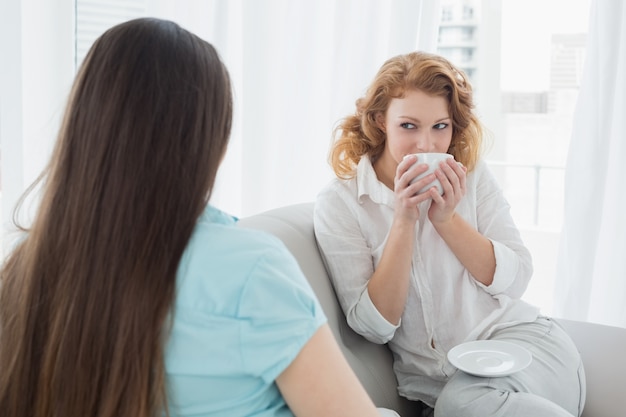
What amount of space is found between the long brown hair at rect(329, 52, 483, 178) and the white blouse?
0.09 metres

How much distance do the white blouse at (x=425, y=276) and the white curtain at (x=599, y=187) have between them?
63 centimetres

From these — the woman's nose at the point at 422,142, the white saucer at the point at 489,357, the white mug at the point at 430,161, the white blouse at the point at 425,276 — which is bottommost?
the white saucer at the point at 489,357

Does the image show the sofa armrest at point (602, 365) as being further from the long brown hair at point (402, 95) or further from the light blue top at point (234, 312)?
the light blue top at point (234, 312)

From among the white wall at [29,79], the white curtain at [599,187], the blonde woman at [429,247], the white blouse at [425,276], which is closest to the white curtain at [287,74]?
the white wall at [29,79]

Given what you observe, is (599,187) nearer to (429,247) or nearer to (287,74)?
(429,247)

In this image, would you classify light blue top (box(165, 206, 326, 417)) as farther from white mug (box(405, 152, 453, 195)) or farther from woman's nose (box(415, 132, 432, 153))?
woman's nose (box(415, 132, 432, 153))

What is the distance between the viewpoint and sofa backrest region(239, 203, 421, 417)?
1.72m

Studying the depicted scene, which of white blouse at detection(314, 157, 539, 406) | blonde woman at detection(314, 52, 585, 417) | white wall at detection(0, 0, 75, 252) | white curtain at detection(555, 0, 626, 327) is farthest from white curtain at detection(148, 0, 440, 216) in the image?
white blouse at detection(314, 157, 539, 406)

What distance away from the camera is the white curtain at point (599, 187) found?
2.34 metres

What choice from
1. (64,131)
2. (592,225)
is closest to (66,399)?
(64,131)

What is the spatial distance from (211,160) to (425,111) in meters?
0.91

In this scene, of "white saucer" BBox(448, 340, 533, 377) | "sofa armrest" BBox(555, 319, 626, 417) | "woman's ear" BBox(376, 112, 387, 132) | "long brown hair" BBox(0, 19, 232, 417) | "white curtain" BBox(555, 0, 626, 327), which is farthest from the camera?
"white curtain" BBox(555, 0, 626, 327)

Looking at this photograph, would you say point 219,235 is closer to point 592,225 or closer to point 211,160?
point 211,160

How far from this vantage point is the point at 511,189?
17.9 ft
